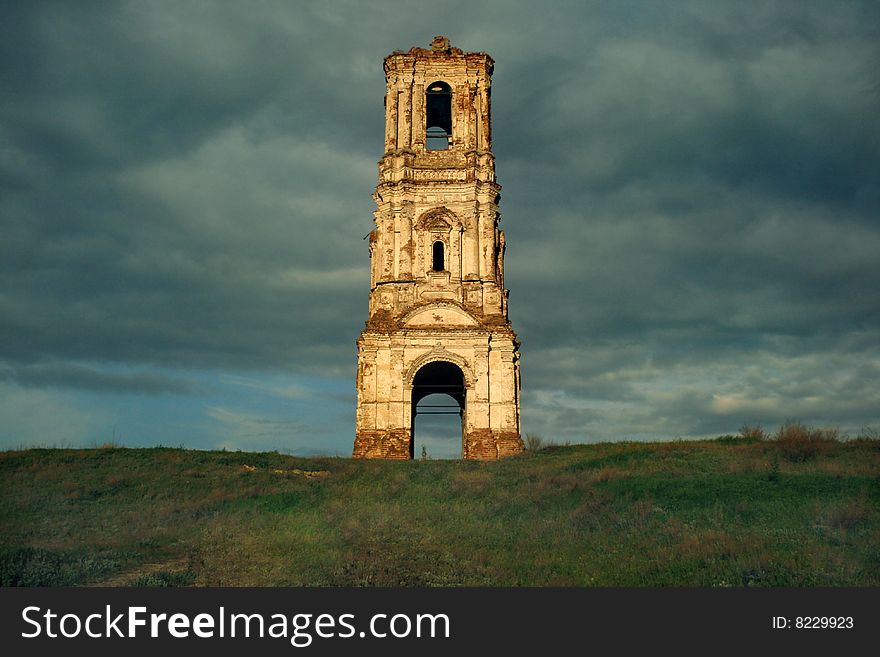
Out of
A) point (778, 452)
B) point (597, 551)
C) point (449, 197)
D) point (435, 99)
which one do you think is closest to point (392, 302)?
point (449, 197)

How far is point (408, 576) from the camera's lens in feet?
39.3

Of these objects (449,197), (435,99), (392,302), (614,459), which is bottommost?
(614,459)

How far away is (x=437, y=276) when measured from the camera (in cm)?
3338

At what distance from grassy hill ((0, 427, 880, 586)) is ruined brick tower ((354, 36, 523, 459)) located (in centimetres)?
434

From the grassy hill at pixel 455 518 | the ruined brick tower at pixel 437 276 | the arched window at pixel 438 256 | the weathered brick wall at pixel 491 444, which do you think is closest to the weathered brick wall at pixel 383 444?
the ruined brick tower at pixel 437 276

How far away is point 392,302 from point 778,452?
16.2 meters

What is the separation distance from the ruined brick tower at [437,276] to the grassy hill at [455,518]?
4.34 m

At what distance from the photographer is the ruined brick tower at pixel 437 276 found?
103ft

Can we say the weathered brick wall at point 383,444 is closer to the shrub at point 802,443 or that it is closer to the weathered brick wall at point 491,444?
the weathered brick wall at point 491,444

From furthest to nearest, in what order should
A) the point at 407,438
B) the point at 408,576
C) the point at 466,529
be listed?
the point at 407,438, the point at 466,529, the point at 408,576

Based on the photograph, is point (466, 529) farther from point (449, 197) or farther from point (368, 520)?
point (449, 197)

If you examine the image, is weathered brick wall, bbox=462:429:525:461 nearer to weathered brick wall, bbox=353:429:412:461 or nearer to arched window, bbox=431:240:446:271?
weathered brick wall, bbox=353:429:412:461

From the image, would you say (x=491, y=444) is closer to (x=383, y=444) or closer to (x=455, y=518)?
(x=383, y=444)

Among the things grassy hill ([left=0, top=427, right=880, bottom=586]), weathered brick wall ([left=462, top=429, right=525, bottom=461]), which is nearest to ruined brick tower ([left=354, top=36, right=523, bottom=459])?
weathered brick wall ([left=462, top=429, right=525, bottom=461])
